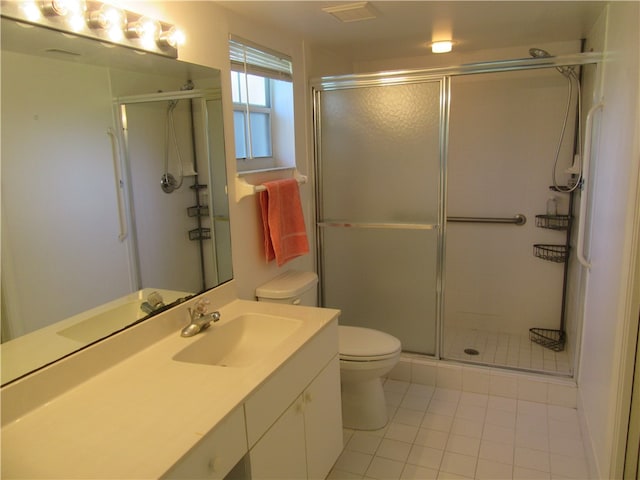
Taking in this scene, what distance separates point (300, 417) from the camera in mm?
1748

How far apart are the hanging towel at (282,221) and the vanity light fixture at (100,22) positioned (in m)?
0.86

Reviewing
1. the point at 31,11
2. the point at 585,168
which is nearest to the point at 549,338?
the point at 585,168

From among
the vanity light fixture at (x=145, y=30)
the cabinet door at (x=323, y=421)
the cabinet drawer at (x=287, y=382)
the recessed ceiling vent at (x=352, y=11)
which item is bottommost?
the cabinet door at (x=323, y=421)

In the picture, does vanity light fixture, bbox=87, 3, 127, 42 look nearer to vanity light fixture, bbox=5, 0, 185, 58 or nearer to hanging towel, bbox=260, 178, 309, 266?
vanity light fixture, bbox=5, 0, 185, 58

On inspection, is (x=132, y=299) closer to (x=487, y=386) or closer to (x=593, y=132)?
(x=487, y=386)

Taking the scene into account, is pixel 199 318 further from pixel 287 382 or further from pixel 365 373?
pixel 365 373

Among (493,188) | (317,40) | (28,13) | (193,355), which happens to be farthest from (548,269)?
(28,13)

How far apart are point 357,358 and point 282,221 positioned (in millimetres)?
821

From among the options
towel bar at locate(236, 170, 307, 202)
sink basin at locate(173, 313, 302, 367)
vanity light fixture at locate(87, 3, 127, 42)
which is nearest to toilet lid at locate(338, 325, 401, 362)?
sink basin at locate(173, 313, 302, 367)

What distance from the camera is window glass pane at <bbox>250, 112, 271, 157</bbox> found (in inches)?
96.8

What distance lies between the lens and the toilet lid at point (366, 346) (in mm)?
2436

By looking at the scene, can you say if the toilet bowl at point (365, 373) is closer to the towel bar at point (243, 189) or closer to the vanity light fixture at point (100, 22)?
the towel bar at point (243, 189)

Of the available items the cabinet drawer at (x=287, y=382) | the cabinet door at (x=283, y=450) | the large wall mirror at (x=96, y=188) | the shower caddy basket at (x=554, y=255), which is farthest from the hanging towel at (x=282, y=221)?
the shower caddy basket at (x=554, y=255)

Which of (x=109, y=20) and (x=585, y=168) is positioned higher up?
(x=109, y=20)
